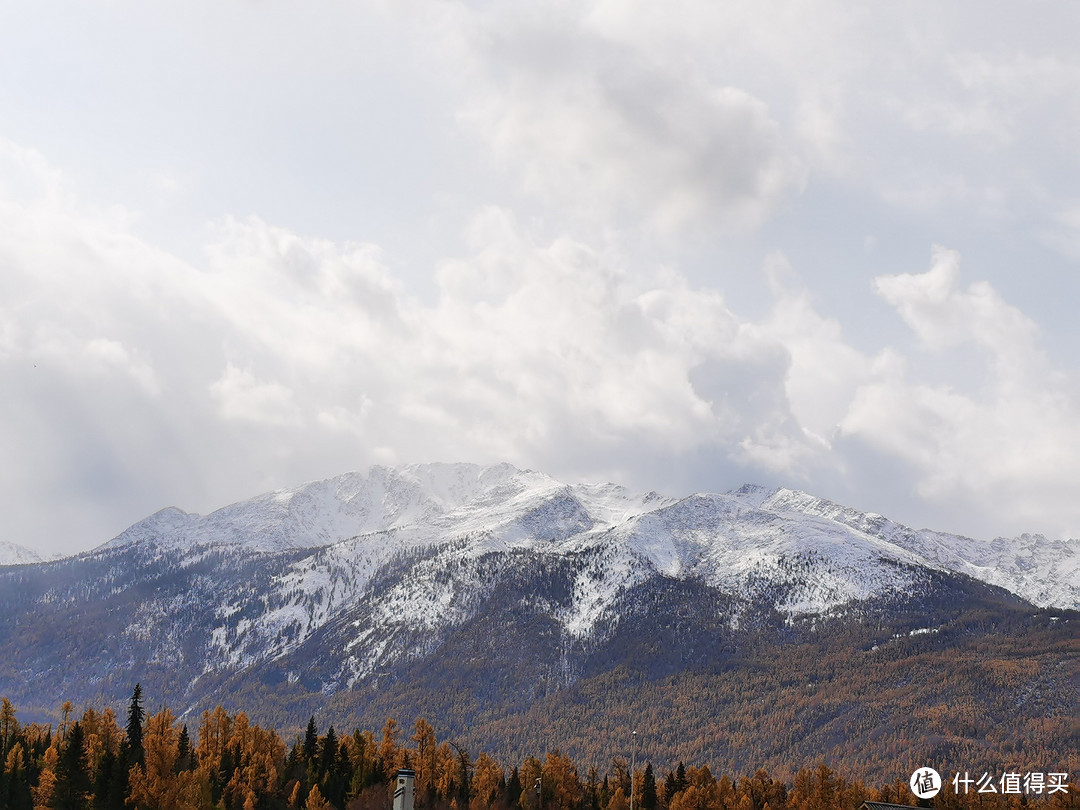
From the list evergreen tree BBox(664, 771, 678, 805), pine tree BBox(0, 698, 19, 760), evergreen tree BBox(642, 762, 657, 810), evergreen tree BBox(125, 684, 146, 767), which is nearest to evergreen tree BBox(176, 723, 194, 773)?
evergreen tree BBox(125, 684, 146, 767)

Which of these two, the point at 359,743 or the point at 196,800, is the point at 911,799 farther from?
the point at 196,800

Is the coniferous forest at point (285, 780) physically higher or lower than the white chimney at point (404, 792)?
lower

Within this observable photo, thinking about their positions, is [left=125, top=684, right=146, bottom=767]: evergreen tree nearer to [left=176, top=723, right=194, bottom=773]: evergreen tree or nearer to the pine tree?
[left=176, top=723, right=194, bottom=773]: evergreen tree

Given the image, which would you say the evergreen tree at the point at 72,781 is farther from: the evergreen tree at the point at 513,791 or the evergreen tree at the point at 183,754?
the evergreen tree at the point at 513,791

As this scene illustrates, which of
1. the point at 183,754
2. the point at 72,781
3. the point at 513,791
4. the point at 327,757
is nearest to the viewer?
the point at 72,781

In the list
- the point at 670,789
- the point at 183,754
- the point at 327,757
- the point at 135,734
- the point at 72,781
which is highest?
the point at 135,734

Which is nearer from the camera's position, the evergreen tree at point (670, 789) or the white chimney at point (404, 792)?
the white chimney at point (404, 792)

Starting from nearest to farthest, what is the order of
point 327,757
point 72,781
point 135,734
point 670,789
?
1. point 72,781
2. point 135,734
3. point 327,757
4. point 670,789

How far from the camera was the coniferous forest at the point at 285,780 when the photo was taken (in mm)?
133000

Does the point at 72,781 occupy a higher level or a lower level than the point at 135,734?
lower

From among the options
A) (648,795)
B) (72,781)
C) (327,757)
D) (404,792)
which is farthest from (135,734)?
(404,792)

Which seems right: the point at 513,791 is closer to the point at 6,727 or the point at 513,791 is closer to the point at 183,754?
the point at 183,754

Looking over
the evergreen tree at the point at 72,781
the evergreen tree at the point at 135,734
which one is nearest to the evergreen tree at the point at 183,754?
the evergreen tree at the point at 135,734

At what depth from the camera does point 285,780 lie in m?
164
